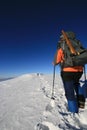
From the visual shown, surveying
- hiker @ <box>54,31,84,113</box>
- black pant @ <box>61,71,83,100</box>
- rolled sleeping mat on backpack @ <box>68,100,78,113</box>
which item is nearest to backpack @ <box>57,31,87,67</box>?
hiker @ <box>54,31,84,113</box>

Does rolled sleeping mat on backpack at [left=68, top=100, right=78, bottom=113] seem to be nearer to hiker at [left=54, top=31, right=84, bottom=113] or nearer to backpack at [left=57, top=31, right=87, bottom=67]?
hiker at [left=54, top=31, right=84, bottom=113]

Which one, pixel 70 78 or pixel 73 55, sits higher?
pixel 73 55

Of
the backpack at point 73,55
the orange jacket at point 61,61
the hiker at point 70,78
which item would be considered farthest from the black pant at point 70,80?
the backpack at point 73,55

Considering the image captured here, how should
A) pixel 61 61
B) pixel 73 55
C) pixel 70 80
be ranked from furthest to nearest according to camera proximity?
pixel 61 61, pixel 70 80, pixel 73 55

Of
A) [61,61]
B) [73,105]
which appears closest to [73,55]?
[61,61]

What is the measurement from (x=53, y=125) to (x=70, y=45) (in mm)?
2327

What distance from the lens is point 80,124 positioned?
3822 millimetres

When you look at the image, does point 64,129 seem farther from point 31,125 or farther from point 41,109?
point 41,109

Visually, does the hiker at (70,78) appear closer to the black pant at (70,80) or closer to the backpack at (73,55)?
the black pant at (70,80)

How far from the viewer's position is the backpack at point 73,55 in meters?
4.04

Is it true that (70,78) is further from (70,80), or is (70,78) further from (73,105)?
(73,105)

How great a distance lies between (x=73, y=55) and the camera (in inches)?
170

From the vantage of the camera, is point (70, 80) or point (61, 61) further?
point (61, 61)

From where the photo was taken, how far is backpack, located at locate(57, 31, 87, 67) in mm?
4043
